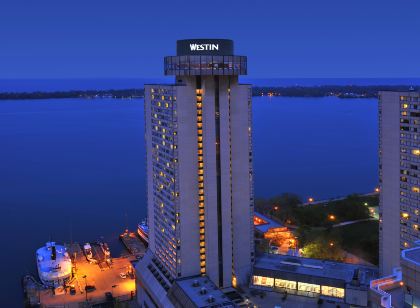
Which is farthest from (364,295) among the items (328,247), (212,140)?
(212,140)

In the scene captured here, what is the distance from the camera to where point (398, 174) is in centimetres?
4516

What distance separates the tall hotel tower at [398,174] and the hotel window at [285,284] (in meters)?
7.81

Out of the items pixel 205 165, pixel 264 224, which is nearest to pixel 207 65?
pixel 205 165

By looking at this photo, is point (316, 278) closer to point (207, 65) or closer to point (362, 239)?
point (362, 239)

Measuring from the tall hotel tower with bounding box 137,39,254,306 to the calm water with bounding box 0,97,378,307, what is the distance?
869 inches

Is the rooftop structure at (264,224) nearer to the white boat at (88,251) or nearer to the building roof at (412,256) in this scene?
the white boat at (88,251)

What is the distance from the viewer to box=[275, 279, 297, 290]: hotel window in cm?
4769

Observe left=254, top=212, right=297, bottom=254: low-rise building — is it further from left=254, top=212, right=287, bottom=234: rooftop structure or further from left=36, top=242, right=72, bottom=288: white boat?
left=36, top=242, right=72, bottom=288: white boat

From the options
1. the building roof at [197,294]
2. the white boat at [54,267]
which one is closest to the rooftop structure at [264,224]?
the building roof at [197,294]

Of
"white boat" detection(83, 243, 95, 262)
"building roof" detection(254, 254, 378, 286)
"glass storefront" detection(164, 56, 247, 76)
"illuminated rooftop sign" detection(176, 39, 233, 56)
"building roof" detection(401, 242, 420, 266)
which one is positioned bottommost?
"white boat" detection(83, 243, 95, 262)

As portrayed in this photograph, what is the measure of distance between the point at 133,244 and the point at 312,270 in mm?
30192

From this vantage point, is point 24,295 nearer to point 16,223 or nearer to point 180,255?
point 180,255

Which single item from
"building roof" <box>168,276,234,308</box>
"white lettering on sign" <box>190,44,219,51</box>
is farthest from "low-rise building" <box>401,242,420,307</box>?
"white lettering on sign" <box>190,44,219,51</box>

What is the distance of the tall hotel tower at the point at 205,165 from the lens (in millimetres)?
46438
